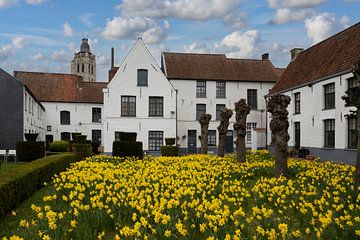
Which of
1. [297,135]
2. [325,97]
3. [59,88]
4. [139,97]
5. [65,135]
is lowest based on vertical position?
[65,135]

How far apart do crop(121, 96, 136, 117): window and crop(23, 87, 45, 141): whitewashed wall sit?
8.28 m

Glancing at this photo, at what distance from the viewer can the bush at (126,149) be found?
77.4 feet

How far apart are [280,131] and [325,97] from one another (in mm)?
15531

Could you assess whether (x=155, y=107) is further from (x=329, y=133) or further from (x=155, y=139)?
(x=329, y=133)

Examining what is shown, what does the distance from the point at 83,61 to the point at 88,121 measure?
59630mm

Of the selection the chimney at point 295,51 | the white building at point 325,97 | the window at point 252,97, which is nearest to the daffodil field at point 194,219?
the white building at point 325,97

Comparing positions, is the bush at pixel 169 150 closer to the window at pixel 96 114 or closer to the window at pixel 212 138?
the window at pixel 212 138

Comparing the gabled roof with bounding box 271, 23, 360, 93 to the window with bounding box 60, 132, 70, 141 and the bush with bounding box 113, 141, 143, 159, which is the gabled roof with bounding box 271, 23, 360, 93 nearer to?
the bush with bounding box 113, 141, 143, 159

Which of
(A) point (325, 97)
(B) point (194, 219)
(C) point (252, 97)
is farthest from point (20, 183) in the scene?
(C) point (252, 97)

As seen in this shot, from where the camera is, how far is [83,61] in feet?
347

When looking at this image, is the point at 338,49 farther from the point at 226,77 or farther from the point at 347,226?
the point at 347,226

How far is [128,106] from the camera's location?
36.9 metres

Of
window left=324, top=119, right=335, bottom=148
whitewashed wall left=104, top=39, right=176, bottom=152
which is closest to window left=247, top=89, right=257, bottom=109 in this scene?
whitewashed wall left=104, top=39, right=176, bottom=152

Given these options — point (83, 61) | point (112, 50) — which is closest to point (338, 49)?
point (112, 50)
